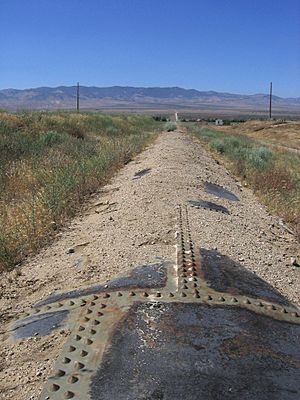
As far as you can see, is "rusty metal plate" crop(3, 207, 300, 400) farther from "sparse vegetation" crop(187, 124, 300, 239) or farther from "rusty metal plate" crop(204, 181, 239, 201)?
"rusty metal plate" crop(204, 181, 239, 201)

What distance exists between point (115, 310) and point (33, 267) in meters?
2.48

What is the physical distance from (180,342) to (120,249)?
2926mm

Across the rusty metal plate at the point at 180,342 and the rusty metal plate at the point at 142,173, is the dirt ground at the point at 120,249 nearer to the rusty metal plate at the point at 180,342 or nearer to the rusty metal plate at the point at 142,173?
the rusty metal plate at the point at 180,342

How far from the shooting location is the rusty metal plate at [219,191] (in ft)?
38.1

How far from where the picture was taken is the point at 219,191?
1209 cm

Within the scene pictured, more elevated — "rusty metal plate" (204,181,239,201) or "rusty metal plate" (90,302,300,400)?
"rusty metal plate" (204,181,239,201)

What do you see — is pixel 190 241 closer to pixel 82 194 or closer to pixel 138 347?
pixel 138 347

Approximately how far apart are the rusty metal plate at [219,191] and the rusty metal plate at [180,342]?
20.2ft

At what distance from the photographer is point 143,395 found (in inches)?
134

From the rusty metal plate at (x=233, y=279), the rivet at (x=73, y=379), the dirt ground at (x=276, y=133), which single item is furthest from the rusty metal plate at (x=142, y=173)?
the dirt ground at (x=276, y=133)

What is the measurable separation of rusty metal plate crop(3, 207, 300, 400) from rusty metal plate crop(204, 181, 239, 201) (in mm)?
6151

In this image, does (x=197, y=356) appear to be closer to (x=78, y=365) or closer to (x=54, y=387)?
(x=78, y=365)

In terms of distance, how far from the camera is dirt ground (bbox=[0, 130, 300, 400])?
4.40 meters

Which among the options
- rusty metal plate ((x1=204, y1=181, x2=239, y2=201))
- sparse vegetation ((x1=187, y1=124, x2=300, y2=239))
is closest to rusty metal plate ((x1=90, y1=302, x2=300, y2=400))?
sparse vegetation ((x1=187, y1=124, x2=300, y2=239))
